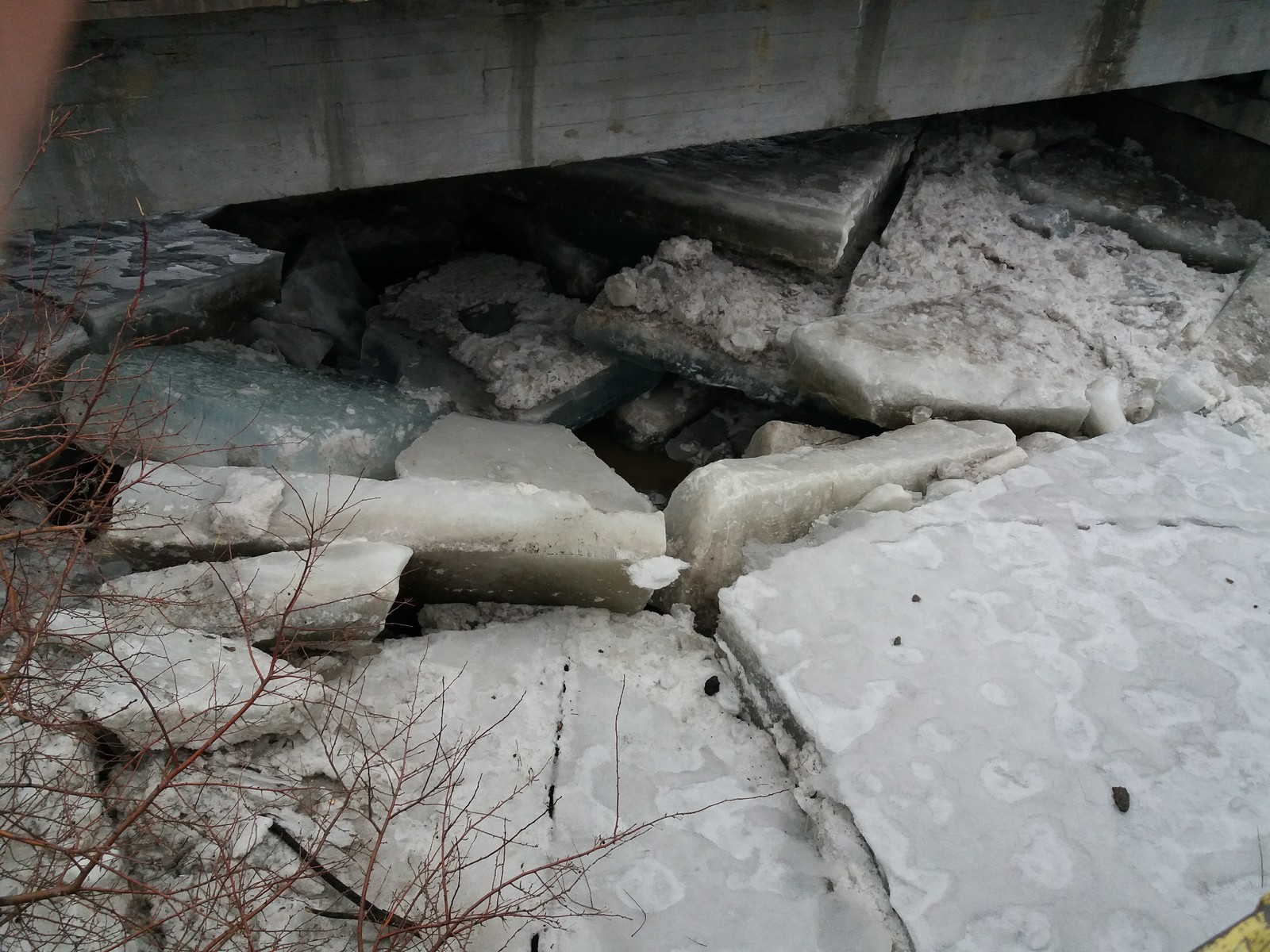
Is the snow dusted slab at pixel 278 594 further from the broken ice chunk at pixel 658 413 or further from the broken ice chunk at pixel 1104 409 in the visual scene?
the broken ice chunk at pixel 1104 409

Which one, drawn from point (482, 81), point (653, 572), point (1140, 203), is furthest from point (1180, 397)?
point (482, 81)

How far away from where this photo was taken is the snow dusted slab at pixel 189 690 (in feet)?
6.64

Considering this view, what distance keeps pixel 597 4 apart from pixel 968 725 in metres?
2.43

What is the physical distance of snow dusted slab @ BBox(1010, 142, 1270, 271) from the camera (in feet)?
13.6

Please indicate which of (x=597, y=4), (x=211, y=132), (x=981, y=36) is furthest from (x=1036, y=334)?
(x=211, y=132)

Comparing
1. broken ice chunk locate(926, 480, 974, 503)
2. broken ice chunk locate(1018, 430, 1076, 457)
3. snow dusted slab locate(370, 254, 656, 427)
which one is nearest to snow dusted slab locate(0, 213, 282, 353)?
snow dusted slab locate(370, 254, 656, 427)

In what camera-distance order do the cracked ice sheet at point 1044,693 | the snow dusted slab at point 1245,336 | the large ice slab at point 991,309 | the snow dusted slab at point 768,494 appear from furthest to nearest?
the snow dusted slab at point 1245,336
the large ice slab at point 991,309
the snow dusted slab at point 768,494
the cracked ice sheet at point 1044,693

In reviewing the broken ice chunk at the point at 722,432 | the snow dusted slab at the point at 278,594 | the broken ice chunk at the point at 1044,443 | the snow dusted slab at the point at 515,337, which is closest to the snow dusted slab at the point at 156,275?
the snow dusted slab at the point at 515,337

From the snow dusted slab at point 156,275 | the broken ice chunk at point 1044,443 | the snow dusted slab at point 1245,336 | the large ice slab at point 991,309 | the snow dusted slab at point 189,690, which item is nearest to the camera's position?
the snow dusted slab at point 189,690

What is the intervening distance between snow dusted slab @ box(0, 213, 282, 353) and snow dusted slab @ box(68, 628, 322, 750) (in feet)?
4.14

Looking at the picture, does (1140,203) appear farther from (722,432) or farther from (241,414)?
(241,414)

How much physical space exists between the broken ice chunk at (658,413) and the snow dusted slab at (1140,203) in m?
1.93

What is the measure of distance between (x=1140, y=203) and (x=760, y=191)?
1.99 m

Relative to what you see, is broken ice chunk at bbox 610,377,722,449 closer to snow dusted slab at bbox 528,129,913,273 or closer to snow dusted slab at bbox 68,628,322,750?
snow dusted slab at bbox 528,129,913,273
